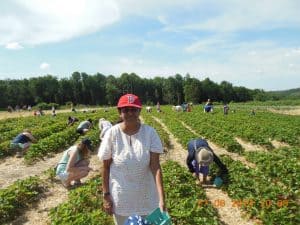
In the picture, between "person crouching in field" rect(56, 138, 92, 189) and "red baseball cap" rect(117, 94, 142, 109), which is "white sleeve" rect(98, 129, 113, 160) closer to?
"red baseball cap" rect(117, 94, 142, 109)

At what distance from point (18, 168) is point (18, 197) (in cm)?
457

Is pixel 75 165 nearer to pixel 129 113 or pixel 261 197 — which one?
pixel 261 197

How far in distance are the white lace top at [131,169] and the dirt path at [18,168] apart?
25.6ft

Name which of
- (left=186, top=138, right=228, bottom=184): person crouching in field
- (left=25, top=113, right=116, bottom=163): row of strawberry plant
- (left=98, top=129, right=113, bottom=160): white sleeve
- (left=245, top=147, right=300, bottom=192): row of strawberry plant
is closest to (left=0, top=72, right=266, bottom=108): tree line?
(left=25, top=113, right=116, bottom=163): row of strawberry plant

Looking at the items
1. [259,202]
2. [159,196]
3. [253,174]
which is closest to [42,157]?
[253,174]

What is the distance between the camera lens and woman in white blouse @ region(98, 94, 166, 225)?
3.97m

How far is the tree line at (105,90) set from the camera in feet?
333

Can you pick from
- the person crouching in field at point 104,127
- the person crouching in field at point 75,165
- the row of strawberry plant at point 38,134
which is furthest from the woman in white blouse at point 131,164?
Answer: the row of strawberry plant at point 38,134

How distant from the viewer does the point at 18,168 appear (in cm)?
1309

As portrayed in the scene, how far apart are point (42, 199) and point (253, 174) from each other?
17.0ft

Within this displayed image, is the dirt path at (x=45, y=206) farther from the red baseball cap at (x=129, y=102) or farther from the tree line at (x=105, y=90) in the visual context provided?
the tree line at (x=105, y=90)

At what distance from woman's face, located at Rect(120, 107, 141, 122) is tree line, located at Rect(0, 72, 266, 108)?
9820 centimetres

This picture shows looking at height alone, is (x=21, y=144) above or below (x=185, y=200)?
above

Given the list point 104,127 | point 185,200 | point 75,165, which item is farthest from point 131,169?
point 104,127
